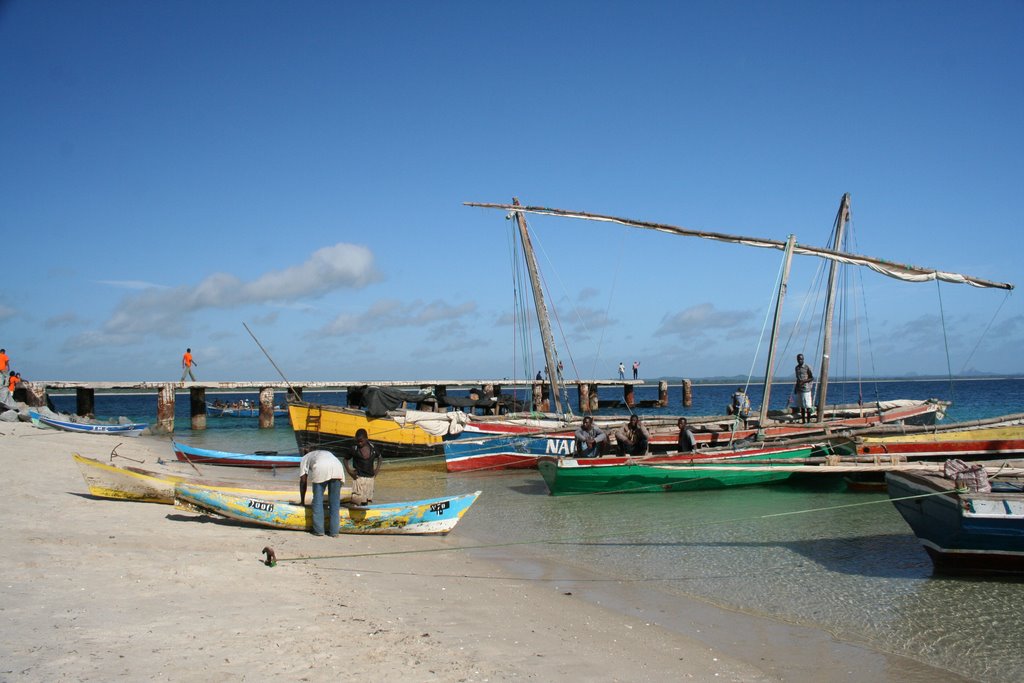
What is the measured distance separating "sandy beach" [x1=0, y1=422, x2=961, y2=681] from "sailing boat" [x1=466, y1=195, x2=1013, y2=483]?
27.1 ft

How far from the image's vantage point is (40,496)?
1267cm

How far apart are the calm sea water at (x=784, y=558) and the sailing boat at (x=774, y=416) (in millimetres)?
2225

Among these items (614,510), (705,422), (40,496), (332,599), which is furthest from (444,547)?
(705,422)

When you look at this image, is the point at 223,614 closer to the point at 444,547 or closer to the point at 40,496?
the point at 444,547

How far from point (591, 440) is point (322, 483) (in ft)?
27.0

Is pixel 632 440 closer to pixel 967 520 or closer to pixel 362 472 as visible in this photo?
pixel 362 472

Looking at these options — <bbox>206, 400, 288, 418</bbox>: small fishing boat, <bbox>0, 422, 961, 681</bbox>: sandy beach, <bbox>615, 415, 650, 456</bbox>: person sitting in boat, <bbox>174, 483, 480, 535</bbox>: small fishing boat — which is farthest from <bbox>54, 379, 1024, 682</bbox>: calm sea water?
<bbox>206, 400, 288, 418</bbox>: small fishing boat

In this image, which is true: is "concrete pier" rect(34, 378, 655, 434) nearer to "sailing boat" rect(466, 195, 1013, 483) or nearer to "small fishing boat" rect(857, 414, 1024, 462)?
"sailing boat" rect(466, 195, 1013, 483)

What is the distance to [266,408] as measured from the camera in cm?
3953

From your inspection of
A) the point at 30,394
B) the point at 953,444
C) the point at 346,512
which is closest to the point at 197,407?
the point at 30,394

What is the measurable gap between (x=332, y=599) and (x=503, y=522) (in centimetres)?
669

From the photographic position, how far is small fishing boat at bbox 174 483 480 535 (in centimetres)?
1141

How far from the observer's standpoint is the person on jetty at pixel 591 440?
18.0 m

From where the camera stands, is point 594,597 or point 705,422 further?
point 705,422
